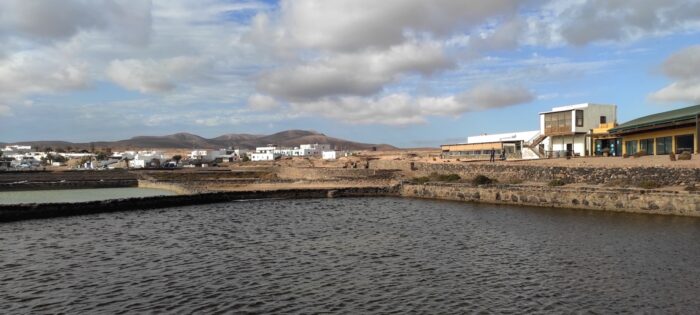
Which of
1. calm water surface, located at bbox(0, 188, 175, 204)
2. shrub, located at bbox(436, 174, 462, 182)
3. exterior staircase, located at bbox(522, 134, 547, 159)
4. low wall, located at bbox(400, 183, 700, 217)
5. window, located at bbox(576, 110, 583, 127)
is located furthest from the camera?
exterior staircase, located at bbox(522, 134, 547, 159)

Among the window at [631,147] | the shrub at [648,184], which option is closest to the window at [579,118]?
the window at [631,147]

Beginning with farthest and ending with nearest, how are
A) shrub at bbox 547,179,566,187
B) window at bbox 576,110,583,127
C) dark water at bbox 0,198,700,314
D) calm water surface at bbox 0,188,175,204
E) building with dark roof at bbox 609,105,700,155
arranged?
calm water surface at bbox 0,188,175,204 < window at bbox 576,110,583,127 < building with dark roof at bbox 609,105,700,155 < shrub at bbox 547,179,566,187 < dark water at bbox 0,198,700,314

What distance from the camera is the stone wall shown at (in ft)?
109

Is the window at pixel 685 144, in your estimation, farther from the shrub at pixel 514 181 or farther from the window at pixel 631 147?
the shrub at pixel 514 181

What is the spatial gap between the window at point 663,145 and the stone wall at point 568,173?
36.9 ft

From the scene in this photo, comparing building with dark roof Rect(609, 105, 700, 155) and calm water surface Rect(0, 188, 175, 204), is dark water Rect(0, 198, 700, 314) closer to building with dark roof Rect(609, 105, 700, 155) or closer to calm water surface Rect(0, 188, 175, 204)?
building with dark roof Rect(609, 105, 700, 155)

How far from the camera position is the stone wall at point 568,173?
3331 centimetres

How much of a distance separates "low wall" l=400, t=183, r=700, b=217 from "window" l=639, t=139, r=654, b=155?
687 inches

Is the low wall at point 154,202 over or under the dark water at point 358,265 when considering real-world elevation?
over

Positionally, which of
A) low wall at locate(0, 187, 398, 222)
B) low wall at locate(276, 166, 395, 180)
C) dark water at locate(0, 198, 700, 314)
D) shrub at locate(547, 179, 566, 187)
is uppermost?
→ low wall at locate(276, 166, 395, 180)

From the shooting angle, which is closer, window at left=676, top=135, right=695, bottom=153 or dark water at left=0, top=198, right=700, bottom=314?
dark water at left=0, top=198, right=700, bottom=314

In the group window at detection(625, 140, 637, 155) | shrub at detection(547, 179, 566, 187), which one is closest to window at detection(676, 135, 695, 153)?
window at detection(625, 140, 637, 155)

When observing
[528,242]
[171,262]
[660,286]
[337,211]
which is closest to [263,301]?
Result: [171,262]

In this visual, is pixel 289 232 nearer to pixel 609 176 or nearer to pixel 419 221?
pixel 419 221
